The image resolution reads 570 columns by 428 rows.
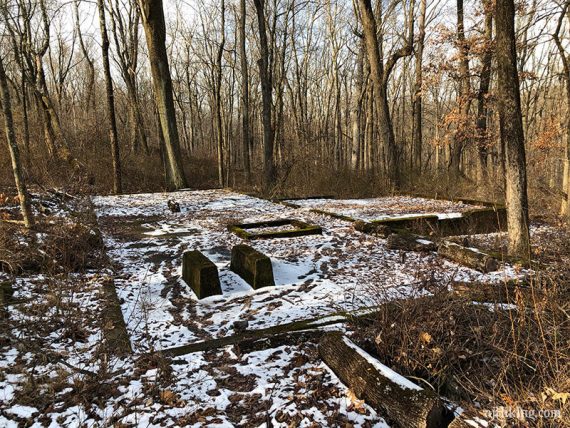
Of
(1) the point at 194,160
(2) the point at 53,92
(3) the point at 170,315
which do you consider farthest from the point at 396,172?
(2) the point at 53,92

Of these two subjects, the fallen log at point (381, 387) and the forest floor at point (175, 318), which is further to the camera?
the forest floor at point (175, 318)

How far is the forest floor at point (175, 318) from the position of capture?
2816 mm

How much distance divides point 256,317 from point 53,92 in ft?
128

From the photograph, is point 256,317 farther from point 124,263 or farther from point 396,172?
point 396,172

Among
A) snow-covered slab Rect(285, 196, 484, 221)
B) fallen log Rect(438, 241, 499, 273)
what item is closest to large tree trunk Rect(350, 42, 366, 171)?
snow-covered slab Rect(285, 196, 484, 221)

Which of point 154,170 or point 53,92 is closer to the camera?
point 154,170

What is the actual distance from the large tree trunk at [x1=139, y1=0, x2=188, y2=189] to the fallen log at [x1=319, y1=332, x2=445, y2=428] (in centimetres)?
1369

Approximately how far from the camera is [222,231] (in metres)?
8.26

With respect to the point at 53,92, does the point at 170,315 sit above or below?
below

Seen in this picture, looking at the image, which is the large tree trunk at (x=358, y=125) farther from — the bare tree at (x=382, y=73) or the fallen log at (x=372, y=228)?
the fallen log at (x=372, y=228)

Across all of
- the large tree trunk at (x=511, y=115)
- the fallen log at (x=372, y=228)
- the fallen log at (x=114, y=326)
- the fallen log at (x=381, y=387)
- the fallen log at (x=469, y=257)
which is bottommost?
the fallen log at (x=381, y=387)

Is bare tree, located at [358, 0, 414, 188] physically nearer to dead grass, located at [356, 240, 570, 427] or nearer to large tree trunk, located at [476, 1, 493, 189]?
large tree trunk, located at [476, 1, 493, 189]

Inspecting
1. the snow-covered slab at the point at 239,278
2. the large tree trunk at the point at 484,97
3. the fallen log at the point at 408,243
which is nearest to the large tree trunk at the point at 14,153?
the snow-covered slab at the point at 239,278

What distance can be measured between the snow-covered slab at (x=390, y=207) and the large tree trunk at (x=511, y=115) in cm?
306
